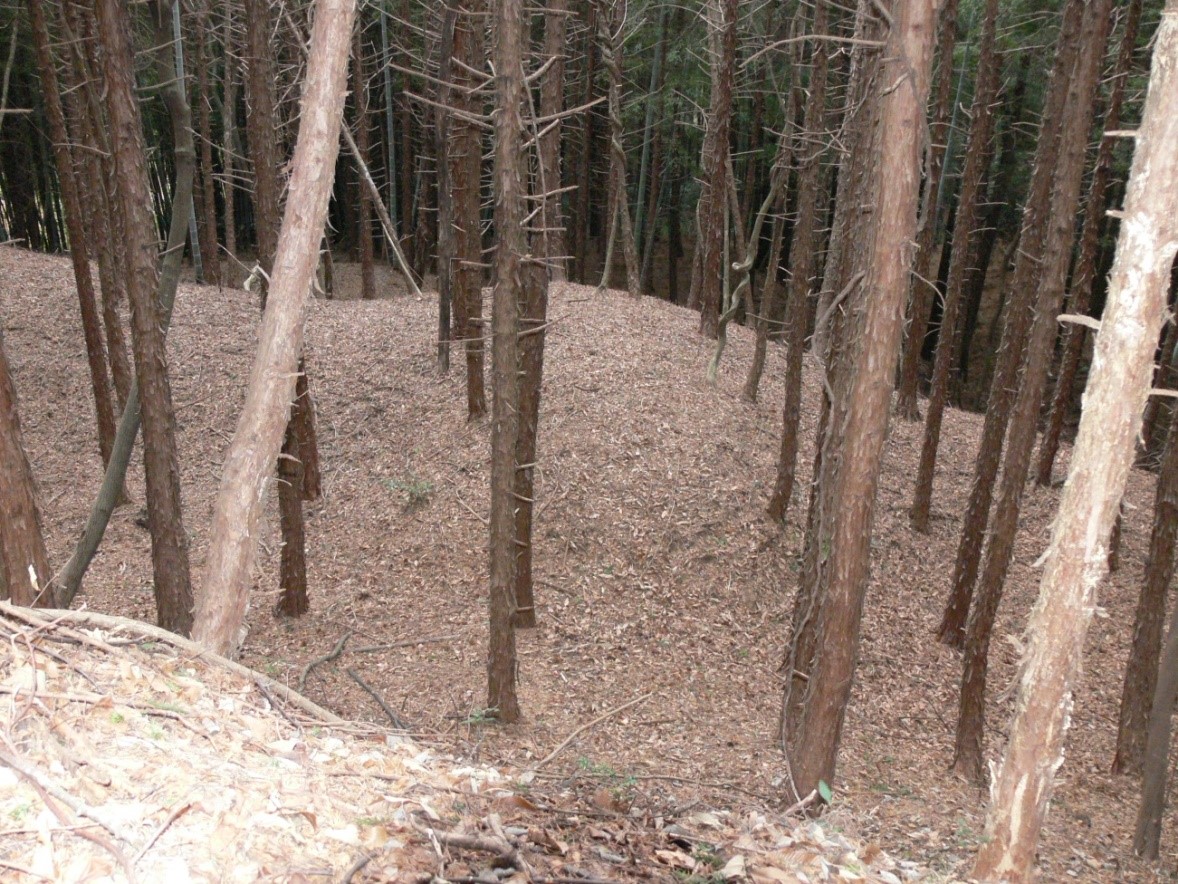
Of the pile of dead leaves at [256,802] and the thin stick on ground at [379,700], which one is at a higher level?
the pile of dead leaves at [256,802]

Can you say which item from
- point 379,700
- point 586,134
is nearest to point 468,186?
point 379,700

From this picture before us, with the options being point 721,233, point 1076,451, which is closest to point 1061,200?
point 1076,451

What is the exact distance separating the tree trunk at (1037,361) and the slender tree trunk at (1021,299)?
920 mm

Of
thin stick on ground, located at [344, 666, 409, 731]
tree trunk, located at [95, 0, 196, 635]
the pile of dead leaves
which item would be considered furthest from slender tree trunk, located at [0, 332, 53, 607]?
thin stick on ground, located at [344, 666, 409, 731]

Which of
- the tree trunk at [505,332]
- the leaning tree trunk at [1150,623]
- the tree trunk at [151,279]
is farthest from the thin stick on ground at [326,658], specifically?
the leaning tree trunk at [1150,623]

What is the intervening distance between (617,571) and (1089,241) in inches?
337

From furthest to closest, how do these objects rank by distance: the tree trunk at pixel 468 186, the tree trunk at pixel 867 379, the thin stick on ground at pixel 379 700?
the tree trunk at pixel 468 186 → the thin stick on ground at pixel 379 700 → the tree trunk at pixel 867 379

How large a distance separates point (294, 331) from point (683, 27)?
1986 cm

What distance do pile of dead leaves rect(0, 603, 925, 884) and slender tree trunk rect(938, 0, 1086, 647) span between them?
5687 millimetres

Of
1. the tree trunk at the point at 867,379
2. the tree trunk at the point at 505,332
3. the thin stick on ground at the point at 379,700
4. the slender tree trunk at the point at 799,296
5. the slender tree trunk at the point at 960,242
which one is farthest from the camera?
the slender tree trunk at the point at 960,242

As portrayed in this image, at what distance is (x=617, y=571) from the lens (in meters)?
11.0

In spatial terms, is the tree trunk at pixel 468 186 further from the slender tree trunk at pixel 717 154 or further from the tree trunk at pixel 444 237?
the slender tree trunk at pixel 717 154

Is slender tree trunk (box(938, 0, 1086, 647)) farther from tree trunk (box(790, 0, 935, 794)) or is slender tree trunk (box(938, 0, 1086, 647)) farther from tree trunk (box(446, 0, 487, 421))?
tree trunk (box(446, 0, 487, 421))

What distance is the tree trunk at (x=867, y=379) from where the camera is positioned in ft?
17.3
